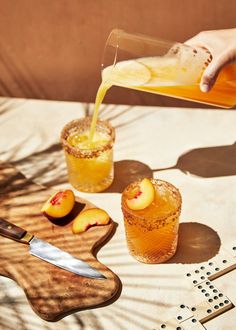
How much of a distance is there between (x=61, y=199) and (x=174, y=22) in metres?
0.64

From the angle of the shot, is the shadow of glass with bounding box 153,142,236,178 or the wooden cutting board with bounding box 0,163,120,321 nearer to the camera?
the wooden cutting board with bounding box 0,163,120,321

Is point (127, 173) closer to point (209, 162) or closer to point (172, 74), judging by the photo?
point (209, 162)

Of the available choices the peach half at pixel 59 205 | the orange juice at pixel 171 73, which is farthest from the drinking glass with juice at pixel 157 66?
the peach half at pixel 59 205

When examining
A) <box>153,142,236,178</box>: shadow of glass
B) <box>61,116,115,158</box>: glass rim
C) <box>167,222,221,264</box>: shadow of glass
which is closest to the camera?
<box>167,222,221,264</box>: shadow of glass

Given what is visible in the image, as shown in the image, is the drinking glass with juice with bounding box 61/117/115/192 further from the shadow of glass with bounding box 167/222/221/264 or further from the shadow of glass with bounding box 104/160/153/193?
the shadow of glass with bounding box 167/222/221/264

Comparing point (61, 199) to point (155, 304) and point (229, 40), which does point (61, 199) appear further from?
point (229, 40)

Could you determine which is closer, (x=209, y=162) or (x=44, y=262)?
(x=44, y=262)

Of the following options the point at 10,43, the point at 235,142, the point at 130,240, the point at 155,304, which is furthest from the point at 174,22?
the point at 155,304

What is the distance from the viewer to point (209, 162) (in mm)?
1537

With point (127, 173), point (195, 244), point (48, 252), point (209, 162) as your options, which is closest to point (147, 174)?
point (127, 173)

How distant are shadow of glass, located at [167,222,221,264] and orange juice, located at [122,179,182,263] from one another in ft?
0.09

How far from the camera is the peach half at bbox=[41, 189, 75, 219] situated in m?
1.34

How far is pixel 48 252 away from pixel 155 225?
241 mm

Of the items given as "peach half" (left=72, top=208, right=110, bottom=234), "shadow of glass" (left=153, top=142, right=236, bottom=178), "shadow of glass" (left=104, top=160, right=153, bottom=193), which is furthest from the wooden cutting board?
"shadow of glass" (left=153, top=142, right=236, bottom=178)
